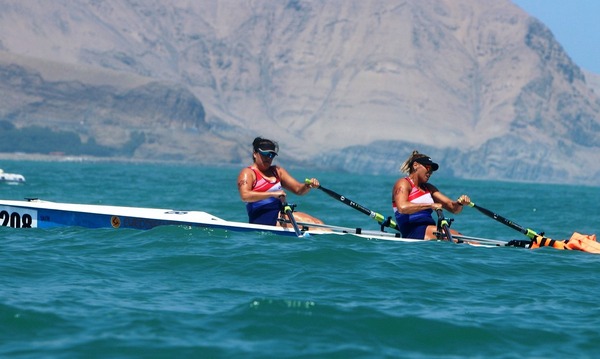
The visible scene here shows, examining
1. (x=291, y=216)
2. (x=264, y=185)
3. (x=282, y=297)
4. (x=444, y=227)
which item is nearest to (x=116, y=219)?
(x=264, y=185)

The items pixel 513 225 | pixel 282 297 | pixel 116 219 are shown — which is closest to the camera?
pixel 282 297

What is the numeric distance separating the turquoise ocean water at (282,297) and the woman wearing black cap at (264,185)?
634mm

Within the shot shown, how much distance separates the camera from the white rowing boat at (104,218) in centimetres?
1861

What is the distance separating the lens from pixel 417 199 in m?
17.9

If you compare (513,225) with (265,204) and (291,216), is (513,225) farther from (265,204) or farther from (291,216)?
(265,204)

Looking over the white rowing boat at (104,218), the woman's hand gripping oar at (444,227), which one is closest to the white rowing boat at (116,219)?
the white rowing boat at (104,218)

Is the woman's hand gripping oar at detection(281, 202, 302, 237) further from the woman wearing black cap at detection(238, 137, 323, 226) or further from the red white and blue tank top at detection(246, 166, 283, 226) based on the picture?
the red white and blue tank top at detection(246, 166, 283, 226)

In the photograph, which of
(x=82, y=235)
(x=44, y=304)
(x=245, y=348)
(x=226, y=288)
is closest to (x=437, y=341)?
(x=245, y=348)

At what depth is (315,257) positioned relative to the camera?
1588cm

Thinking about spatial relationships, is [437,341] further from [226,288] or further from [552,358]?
[226,288]

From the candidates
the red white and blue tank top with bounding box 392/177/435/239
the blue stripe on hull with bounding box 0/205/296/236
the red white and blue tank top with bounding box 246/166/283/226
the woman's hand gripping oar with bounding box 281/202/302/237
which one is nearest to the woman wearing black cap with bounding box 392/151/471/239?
the red white and blue tank top with bounding box 392/177/435/239

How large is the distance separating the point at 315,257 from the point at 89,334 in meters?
5.77

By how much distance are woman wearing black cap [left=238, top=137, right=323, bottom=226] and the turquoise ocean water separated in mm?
634

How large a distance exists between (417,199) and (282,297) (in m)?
5.80
